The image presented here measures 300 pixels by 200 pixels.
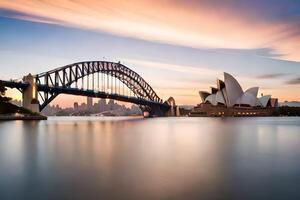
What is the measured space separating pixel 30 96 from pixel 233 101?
321ft

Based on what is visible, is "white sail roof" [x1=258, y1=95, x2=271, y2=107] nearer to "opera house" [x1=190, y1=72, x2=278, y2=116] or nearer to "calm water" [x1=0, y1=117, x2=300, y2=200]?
"opera house" [x1=190, y1=72, x2=278, y2=116]

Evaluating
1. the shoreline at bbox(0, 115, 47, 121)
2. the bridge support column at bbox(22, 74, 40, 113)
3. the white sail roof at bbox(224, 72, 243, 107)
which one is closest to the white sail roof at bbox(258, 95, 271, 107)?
the white sail roof at bbox(224, 72, 243, 107)

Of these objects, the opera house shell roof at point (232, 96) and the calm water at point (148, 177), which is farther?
the opera house shell roof at point (232, 96)

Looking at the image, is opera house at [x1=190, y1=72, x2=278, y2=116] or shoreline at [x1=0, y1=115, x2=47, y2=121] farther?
opera house at [x1=190, y1=72, x2=278, y2=116]

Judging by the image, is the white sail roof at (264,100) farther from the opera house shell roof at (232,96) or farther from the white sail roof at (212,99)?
the white sail roof at (212,99)

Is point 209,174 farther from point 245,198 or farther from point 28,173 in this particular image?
point 28,173

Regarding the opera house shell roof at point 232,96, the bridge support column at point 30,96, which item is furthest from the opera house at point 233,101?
the bridge support column at point 30,96

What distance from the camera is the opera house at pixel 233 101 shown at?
144 metres

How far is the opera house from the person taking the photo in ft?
471

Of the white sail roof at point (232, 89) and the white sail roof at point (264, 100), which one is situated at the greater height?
the white sail roof at point (232, 89)

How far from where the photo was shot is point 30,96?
7381 cm

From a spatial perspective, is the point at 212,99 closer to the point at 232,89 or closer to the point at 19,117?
the point at 232,89

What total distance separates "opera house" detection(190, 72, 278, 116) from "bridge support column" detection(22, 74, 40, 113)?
266 feet

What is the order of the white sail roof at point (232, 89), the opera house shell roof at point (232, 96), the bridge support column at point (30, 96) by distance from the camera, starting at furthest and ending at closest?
1. the opera house shell roof at point (232, 96)
2. the white sail roof at point (232, 89)
3. the bridge support column at point (30, 96)
